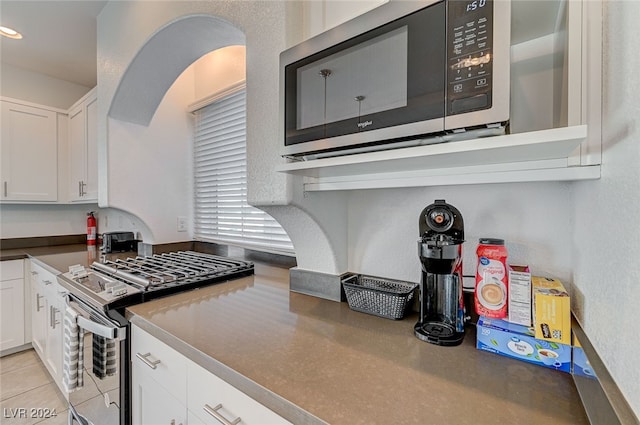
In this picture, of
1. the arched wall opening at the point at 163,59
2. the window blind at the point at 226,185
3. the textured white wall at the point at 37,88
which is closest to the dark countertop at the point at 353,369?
the window blind at the point at 226,185

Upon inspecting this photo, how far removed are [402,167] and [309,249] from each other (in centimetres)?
56

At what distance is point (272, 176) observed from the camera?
1078mm

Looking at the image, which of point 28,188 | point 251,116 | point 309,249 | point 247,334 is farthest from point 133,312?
point 28,188

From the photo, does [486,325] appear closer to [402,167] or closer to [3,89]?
[402,167]

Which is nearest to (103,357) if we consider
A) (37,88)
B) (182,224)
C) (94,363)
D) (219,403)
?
(94,363)

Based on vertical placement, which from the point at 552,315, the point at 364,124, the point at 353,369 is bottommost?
the point at 353,369

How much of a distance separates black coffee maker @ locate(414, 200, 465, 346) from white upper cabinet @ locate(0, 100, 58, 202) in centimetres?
367

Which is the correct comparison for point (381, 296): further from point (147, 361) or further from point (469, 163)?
point (147, 361)

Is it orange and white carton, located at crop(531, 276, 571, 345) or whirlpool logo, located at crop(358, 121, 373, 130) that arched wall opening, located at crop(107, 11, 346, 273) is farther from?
orange and white carton, located at crop(531, 276, 571, 345)

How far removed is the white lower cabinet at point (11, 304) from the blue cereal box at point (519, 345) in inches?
139

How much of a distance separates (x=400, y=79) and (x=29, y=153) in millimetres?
3665

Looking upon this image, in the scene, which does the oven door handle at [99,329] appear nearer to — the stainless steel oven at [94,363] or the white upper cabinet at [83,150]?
the stainless steel oven at [94,363]

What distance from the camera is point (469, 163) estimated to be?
0.77 metres

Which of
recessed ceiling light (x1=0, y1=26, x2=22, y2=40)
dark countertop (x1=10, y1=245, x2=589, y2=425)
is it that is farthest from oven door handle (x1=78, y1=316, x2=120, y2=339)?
recessed ceiling light (x1=0, y1=26, x2=22, y2=40)
